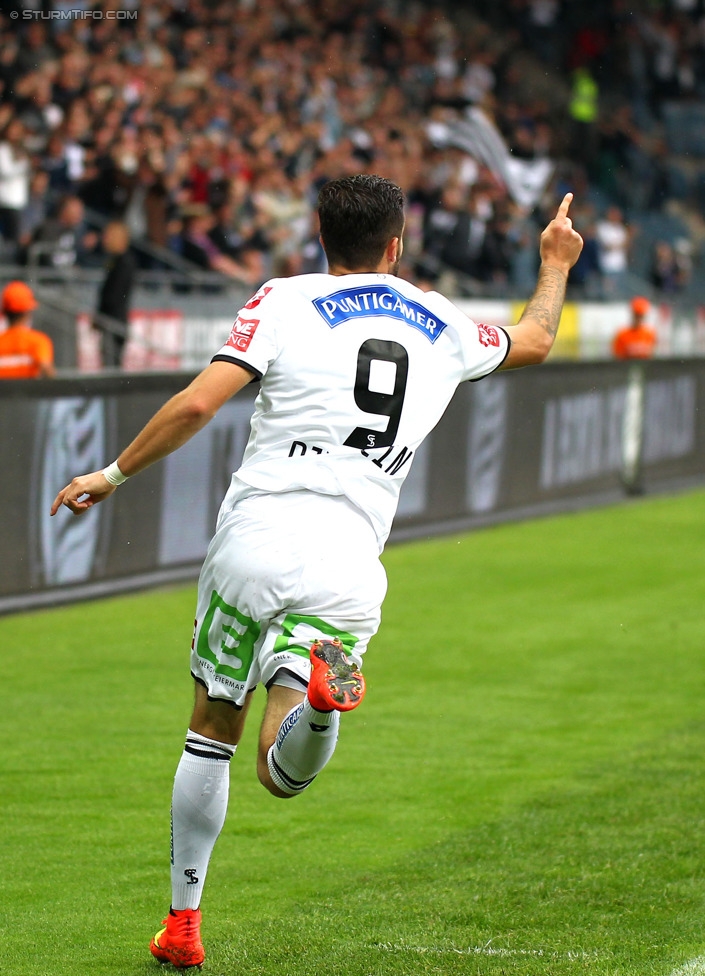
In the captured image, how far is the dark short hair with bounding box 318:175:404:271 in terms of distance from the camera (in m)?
4.01

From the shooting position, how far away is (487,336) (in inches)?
170

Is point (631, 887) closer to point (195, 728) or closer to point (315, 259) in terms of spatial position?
point (195, 728)

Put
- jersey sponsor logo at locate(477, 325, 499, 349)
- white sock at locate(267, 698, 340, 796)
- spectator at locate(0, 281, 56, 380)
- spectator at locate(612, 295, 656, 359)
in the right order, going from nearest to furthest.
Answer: white sock at locate(267, 698, 340, 796) < jersey sponsor logo at locate(477, 325, 499, 349) < spectator at locate(0, 281, 56, 380) < spectator at locate(612, 295, 656, 359)

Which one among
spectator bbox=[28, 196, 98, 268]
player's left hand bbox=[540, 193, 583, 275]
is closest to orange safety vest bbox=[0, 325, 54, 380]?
spectator bbox=[28, 196, 98, 268]

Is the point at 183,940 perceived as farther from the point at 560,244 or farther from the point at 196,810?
the point at 560,244

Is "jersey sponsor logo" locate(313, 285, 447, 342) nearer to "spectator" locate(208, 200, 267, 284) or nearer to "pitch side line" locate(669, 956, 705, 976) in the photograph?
"pitch side line" locate(669, 956, 705, 976)

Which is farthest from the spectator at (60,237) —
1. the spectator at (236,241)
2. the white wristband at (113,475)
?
the white wristband at (113,475)

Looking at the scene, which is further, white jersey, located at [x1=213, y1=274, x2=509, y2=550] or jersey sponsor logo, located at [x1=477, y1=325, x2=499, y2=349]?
jersey sponsor logo, located at [x1=477, y1=325, x2=499, y2=349]

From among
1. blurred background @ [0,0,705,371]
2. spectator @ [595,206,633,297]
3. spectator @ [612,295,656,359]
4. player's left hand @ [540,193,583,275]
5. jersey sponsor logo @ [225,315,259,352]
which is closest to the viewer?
jersey sponsor logo @ [225,315,259,352]

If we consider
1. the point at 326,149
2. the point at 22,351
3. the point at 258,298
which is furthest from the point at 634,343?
the point at 258,298

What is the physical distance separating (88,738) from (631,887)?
2.98 meters

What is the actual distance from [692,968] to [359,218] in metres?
2.35

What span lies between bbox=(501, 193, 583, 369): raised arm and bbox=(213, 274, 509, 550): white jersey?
0.38 metres

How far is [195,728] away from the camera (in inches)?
162
